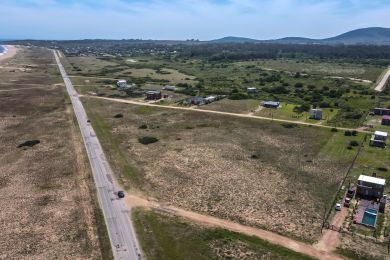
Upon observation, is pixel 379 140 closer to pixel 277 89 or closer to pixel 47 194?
pixel 47 194

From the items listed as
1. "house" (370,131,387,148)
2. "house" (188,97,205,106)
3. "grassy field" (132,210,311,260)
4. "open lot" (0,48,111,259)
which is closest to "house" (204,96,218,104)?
"house" (188,97,205,106)

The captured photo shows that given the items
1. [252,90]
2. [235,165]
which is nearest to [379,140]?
[235,165]

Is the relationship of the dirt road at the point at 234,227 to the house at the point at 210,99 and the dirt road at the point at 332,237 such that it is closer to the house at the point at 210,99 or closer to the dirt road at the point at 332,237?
the dirt road at the point at 332,237

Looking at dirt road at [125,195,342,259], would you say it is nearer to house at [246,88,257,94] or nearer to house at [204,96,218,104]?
house at [204,96,218,104]

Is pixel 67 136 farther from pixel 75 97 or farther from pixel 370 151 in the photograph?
pixel 370 151

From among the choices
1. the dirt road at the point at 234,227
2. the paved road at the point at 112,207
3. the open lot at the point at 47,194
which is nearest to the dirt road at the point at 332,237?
the dirt road at the point at 234,227
